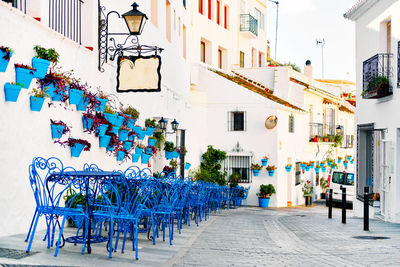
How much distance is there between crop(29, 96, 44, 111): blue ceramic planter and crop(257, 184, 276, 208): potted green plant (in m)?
18.8

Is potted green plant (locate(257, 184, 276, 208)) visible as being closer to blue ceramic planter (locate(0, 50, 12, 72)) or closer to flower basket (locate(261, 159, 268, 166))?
flower basket (locate(261, 159, 268, 166))

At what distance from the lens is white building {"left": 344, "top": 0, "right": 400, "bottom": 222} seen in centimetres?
1565

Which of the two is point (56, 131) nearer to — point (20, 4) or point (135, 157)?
point (20, 4)

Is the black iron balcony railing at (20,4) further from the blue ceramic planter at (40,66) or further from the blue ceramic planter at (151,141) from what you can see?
the blue ceramic planter at (151,141)

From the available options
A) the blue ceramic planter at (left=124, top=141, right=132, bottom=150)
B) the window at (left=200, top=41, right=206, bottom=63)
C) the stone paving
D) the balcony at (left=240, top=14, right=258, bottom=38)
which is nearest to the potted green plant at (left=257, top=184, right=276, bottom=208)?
the window at (left=200, top=41, right=206, bottom=63)

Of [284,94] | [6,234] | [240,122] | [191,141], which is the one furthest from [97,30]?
[284,94]

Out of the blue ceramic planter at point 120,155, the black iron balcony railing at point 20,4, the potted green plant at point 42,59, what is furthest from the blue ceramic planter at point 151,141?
the black iron balcony railing at point 20,4

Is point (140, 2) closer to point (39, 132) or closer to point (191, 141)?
point (39, 132)

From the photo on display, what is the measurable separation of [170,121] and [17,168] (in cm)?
1288

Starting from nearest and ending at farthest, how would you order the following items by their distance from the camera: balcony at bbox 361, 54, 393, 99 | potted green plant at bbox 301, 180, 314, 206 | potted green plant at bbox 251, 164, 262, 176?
1. balcony at bbox 361, 54, 393, 99
2. potted green plant at bbox 251, 164, 262, 176
3. potted green plant at bbox 301, 180, 314, 206

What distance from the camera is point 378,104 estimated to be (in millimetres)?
17094

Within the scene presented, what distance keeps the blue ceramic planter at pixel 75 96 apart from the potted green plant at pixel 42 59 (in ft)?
3.80

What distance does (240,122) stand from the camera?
28312 millimetres

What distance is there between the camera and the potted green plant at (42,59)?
30.5 feet
